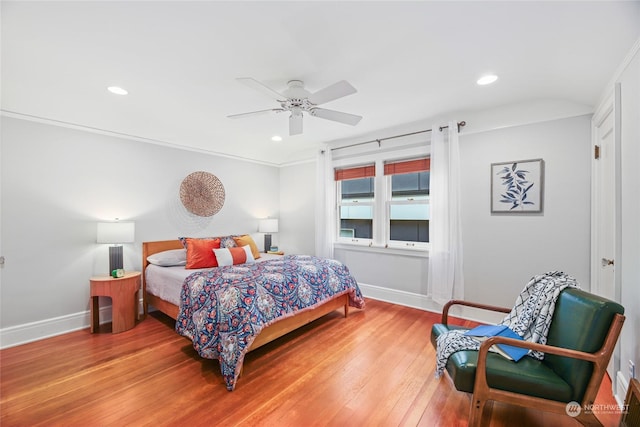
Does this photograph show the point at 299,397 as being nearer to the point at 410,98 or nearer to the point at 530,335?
the point at 530,335

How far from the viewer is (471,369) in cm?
161

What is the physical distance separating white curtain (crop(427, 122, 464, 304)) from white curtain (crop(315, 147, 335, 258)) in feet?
5.34

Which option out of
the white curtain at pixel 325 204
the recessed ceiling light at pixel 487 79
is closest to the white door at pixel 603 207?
the recessed ceiling light at pixel 487 79

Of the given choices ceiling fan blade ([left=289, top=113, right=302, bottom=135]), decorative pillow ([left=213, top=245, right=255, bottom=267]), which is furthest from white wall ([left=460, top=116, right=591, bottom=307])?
decorative pillow ([left=213, top=245, right=255, bottom=267])

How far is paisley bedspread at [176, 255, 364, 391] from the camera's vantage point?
7.00 ft

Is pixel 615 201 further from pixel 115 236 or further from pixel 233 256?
pixel 115 236

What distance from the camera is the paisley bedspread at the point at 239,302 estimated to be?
7.00 ft

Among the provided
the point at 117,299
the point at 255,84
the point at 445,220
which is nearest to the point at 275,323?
the point at 117,299

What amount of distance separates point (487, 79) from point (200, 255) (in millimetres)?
3693

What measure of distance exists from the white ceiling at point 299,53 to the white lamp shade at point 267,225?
2.24m

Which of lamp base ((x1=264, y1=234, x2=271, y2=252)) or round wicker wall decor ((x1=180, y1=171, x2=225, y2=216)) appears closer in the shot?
round wicker wall decor ((x1=180, y1=171, x2=225, y2=216))

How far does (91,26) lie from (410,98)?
269 cm

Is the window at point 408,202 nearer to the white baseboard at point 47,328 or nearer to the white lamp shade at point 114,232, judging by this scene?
the white lamp shade at point 114,232

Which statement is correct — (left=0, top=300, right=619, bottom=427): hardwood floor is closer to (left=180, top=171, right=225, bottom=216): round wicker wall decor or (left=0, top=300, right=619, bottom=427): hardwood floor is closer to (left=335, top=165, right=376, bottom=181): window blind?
(left=180, top=171, right=225, bottom=216): round wicker wall decor
